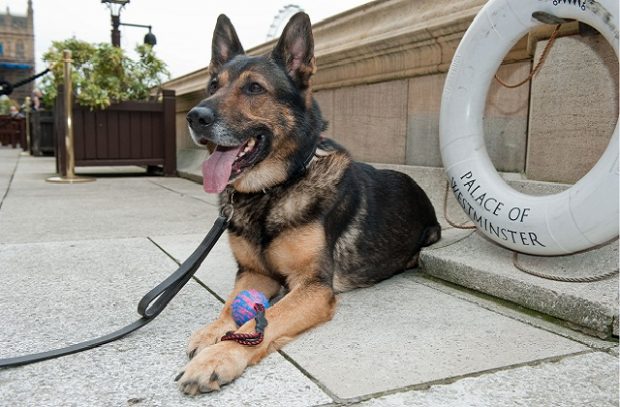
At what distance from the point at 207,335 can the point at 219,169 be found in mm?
788

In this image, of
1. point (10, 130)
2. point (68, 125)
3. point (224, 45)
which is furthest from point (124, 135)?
point (10, 130)

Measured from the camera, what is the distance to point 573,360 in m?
1.99

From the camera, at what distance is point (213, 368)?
1759 mm

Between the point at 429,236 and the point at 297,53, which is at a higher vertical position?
the point at 297,53

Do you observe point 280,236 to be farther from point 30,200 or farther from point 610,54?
point 30,200

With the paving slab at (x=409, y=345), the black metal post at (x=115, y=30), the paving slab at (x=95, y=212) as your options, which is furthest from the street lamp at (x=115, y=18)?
the paving slab at (x=409, y=345)

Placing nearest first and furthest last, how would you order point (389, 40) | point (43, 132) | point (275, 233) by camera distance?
point (275, 233) → point (389, 40) → point (43, 132)

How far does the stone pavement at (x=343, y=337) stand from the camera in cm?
171

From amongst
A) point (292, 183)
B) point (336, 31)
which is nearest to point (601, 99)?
point (292, 183)

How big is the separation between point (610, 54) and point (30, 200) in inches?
238

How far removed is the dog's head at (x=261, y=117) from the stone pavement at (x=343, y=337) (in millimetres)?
727

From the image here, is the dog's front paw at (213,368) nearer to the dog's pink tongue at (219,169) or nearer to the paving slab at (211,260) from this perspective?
the dog's pink tongue at (219,169)

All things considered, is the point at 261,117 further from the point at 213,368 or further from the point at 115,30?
the point at 115,30

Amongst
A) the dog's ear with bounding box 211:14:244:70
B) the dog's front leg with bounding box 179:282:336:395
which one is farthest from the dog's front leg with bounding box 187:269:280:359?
the dog's ear with bounding box 211:14:244:70
